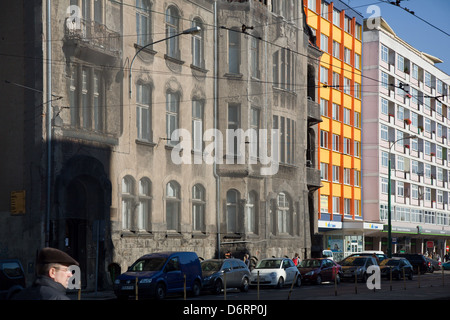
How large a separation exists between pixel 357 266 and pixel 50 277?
3505 cm

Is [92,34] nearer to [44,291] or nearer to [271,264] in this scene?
[271,264]

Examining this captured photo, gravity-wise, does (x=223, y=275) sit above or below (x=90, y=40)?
below

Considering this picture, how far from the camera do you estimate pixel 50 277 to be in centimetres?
606

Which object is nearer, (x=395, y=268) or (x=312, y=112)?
(x=395, y=268)

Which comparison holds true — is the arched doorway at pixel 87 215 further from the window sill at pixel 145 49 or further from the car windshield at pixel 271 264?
the car windshield at pixel 271 264

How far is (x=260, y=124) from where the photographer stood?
1629 inches

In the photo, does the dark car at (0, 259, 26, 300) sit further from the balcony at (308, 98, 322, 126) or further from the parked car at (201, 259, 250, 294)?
the balcony at (308, 98, 322, 126)

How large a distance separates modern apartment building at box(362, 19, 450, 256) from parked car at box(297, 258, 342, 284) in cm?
2864

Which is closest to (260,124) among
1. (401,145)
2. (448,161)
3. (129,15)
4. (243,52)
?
(243,52)

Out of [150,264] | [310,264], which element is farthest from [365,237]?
[150,264]

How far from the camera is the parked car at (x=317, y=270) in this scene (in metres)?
36.8

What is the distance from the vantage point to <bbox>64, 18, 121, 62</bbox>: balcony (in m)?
30.4

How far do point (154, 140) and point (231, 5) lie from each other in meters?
9.29
